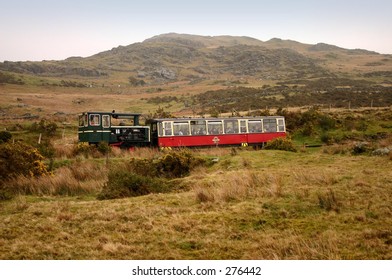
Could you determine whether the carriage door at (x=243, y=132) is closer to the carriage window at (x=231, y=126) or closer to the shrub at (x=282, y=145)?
the carriage window at (x=231, y=126)

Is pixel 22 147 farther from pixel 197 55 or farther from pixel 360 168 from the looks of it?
pixel 197 55

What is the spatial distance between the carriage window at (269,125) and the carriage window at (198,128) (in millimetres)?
5271

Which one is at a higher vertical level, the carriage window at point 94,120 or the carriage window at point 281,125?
the carriage window at point 94,120

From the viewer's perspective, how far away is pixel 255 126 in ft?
97.0

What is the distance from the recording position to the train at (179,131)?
26109 mm

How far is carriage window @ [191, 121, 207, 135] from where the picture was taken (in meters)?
28.2

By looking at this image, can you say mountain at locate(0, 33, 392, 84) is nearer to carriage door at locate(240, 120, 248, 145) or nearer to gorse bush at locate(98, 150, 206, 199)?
carriage door at locate(240, 120, 248, 145)

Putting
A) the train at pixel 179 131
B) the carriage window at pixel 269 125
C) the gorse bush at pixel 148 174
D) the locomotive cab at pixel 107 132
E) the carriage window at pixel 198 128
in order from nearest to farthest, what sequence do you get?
the gorse bush at pixel 148 174, the locomotive cab at pixel 107 132, the train at pixel 179 131, the carriage window at pixel 198 128, the carriage window at pixel 269 125

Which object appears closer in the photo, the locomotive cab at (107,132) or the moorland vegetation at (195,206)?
the moorland vegetation at (195,206)

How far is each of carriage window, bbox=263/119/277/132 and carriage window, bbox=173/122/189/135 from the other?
673cm

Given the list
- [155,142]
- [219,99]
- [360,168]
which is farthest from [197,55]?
[360,168]

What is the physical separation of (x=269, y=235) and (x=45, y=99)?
69.6 meters

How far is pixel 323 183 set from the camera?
37.6 ft

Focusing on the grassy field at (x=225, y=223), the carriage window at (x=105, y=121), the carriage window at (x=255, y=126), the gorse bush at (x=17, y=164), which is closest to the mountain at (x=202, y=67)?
the carriage window at (x=255, y=126)
